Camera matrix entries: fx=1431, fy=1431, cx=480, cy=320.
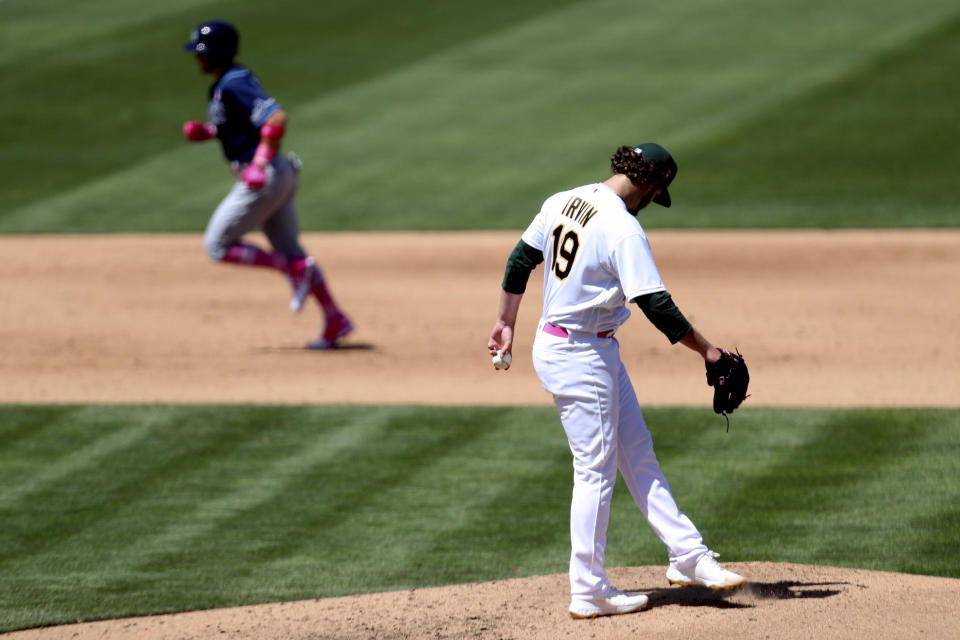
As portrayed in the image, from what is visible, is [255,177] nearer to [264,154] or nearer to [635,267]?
[264,154]

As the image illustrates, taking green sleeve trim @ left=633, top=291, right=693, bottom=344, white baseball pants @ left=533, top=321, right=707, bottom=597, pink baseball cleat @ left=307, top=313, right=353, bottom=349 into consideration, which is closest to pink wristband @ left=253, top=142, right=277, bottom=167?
pink baseball cleat @ left=307, top=313, right=353, bottom=349

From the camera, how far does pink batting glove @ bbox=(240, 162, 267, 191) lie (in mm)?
10211

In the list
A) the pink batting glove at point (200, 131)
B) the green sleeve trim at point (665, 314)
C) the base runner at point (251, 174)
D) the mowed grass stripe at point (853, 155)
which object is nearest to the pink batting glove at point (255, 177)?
the base runner at point (251, 174)

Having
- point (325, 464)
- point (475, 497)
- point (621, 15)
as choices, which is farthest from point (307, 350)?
point (621, 15)

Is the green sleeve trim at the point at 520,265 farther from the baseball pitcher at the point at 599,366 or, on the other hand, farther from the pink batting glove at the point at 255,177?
the pink batting glove at the point at 255,177

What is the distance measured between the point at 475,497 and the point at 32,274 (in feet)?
25.4

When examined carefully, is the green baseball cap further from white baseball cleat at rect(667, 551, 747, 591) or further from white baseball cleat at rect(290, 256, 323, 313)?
white baseball cleat at rect(290, 256, 323, 313)

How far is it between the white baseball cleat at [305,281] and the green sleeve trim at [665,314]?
18.7 feet

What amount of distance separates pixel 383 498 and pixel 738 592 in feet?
7.79

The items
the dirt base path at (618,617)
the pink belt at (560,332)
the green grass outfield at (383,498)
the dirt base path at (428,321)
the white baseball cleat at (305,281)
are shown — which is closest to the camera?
the dirt base path at (618,617)

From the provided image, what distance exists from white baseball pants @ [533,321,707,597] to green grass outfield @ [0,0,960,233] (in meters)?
9.87

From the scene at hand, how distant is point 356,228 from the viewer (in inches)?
619

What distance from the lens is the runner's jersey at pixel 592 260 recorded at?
5.12m

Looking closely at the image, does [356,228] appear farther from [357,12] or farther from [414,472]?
[357,12]
